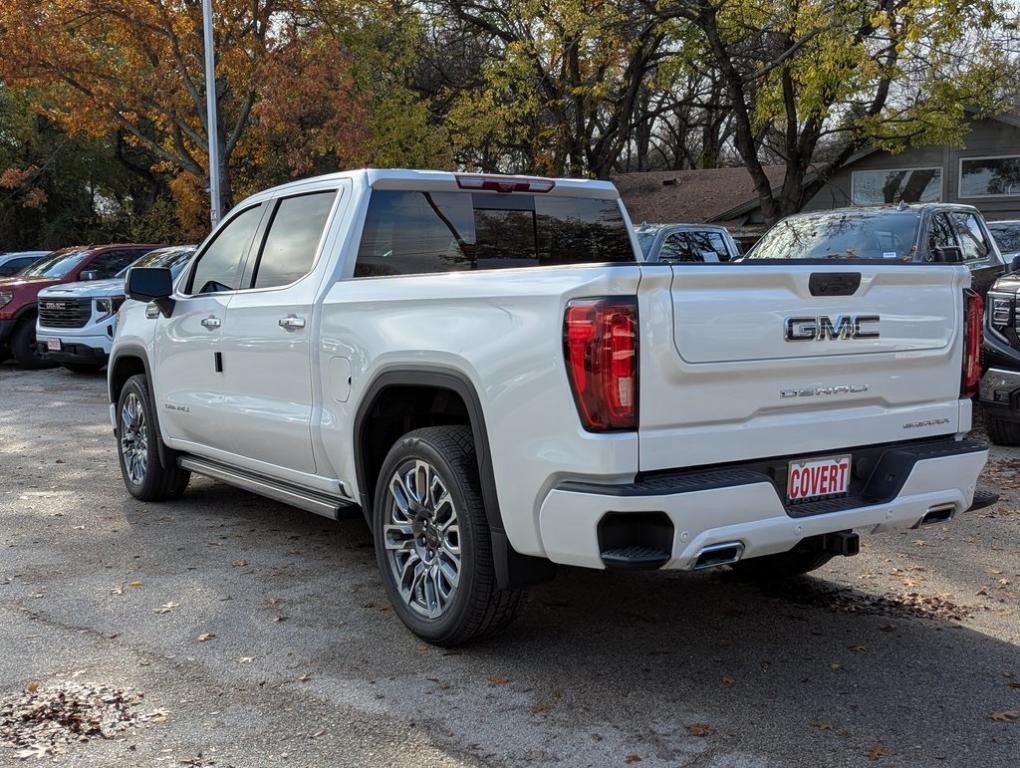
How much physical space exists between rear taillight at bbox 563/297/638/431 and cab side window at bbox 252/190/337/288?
2.20 meters

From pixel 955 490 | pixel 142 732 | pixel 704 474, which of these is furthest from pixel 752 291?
pixel 142 732

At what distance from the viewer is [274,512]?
23.4 ft

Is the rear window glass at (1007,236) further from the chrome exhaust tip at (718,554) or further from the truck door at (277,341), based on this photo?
the chrome exhaust tip at (718,554)

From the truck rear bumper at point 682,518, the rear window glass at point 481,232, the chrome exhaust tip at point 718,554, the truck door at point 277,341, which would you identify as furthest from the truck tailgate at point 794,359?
the truck door at point 277,341

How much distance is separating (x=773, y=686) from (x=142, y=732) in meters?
2.25

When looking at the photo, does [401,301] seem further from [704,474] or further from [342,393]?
[704,474]

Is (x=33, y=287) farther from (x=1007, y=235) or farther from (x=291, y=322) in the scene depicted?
(x=1007, y=235)

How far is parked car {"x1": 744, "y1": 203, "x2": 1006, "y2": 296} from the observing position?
10.4 metres

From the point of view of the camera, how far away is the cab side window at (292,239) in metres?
5.61

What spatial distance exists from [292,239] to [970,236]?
26.5 ft

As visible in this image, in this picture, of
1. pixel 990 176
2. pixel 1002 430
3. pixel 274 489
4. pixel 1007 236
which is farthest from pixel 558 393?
pixel 990 176

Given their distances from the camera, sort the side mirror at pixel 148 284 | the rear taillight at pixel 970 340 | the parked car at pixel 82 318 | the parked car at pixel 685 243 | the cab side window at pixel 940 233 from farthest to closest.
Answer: the parked car at pixel 82 318, the parked car at pixel 685 243, the cab side window at pixel 940 233, the side mirror at pixel 148 284, the rear taillight at pixel 970 340

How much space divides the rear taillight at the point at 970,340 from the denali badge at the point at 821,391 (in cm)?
67

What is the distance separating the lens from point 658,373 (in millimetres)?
3719
